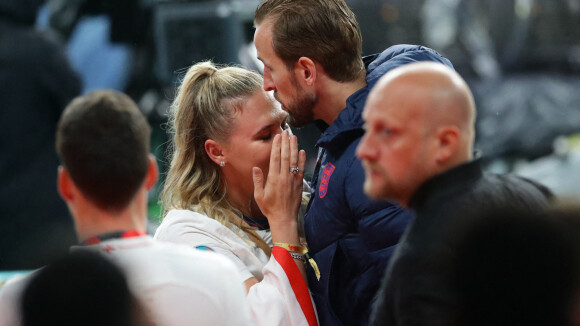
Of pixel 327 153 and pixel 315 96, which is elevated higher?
pixel 315 96

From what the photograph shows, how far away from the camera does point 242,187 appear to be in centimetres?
240

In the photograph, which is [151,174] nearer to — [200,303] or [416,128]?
[200,303]

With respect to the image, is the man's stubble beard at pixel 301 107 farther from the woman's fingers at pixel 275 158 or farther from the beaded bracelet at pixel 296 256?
the beaded bracelet at pixel 296 256

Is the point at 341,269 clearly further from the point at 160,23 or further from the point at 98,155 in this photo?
the point at 160,23

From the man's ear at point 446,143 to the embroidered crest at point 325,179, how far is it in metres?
0.74

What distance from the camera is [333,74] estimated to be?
215 cm

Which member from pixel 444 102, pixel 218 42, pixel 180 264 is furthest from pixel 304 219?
pixel 218 42

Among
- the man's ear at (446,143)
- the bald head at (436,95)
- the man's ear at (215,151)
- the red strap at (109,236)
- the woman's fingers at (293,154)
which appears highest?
the bald head at (436,95)

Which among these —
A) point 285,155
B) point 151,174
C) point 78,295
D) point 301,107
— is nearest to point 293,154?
point 285,155

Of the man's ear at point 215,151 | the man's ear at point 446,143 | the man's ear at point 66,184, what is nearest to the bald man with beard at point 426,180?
the man's ear at point 446,143

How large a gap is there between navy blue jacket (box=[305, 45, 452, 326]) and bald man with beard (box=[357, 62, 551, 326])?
0.52m

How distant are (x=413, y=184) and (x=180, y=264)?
1.56 feet

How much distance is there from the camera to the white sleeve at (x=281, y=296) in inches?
79.4

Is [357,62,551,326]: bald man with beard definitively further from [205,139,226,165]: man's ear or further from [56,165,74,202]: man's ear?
[205,139,226,165]: man's ear
